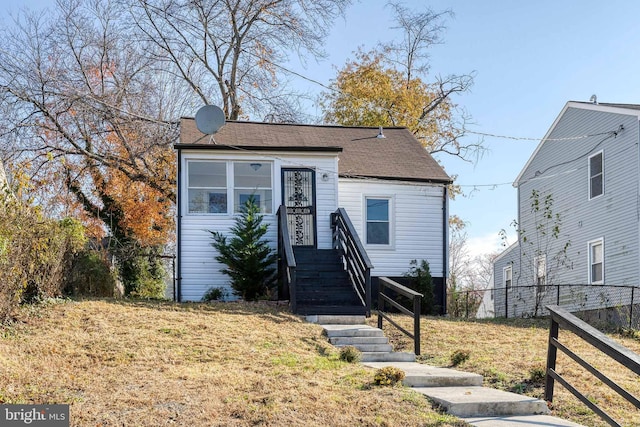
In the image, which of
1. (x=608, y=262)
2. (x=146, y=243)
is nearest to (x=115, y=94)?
(x=146, y=243)

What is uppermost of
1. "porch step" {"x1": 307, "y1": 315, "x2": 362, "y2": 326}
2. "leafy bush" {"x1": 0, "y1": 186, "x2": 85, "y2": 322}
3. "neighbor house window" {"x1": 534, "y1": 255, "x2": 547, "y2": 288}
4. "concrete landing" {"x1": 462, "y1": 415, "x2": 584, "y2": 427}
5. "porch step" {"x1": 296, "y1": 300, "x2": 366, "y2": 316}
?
"leafy bush" {"x1": 0, "y1": 186, "x2": 85, "y2": 322}

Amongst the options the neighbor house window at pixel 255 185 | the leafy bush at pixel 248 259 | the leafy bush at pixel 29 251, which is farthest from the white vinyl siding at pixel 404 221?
the leafy bush at pixel 29 251

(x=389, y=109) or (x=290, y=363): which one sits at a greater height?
(x=389, y=109)

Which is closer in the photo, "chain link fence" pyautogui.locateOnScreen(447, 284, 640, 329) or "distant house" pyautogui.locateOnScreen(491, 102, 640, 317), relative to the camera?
"chain link fence" pyautogui.locateOnScreen(447, 284, 640, 329)

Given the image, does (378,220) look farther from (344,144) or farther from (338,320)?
(338,320)

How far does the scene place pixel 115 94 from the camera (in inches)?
963

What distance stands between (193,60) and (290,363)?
1899 centimetres

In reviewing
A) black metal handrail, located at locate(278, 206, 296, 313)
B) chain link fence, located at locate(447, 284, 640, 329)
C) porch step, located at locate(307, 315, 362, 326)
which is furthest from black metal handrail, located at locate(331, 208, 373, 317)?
chain link fence, located at locate(447, 284, 640, 329)

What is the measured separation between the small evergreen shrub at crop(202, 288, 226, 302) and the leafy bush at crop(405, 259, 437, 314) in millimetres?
4662

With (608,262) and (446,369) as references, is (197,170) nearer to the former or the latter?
(446,369)

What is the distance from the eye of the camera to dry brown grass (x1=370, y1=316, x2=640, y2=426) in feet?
28.1

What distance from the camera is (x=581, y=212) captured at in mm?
22094

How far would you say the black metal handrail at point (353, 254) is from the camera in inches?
591

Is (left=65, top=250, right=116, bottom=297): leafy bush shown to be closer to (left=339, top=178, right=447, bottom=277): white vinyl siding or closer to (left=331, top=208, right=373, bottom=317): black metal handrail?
(left=331, top=208, right=373, bottom=317): black metal handrail
